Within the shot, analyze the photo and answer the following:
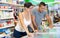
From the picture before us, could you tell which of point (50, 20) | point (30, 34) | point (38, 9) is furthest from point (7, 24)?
point (50, 20)

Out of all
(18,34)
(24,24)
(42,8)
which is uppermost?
(42,8)

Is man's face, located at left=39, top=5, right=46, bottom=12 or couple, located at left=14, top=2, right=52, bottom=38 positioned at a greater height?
man's face, located at left=39, top=5, right=46, bottom=12

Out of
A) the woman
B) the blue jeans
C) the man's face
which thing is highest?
the man's face

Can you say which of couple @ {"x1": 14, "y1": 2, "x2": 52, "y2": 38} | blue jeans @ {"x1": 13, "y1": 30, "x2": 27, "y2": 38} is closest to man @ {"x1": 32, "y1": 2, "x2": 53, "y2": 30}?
couple @ {"x1": 14, "y1": 2, "x2": 52, "y2": 38}

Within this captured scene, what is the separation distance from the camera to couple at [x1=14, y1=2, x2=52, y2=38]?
1.90 m

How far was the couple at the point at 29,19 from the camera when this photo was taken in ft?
6.23

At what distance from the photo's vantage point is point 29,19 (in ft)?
6.36

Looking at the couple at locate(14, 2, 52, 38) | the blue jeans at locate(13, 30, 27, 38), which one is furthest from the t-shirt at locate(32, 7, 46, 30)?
the blue jeans at locate(13, 30, 27, 38)

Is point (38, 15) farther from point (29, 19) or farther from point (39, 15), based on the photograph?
point (29, 19)

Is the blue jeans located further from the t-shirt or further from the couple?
the t-shirt

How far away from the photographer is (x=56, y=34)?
1.93 meters

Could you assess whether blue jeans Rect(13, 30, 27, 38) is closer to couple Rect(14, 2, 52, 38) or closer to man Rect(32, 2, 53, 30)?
couple Rect(14, 2, 52, 38)

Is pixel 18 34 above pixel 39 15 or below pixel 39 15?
below

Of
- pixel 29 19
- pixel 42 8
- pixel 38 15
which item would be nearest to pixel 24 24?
pixel 29 19
